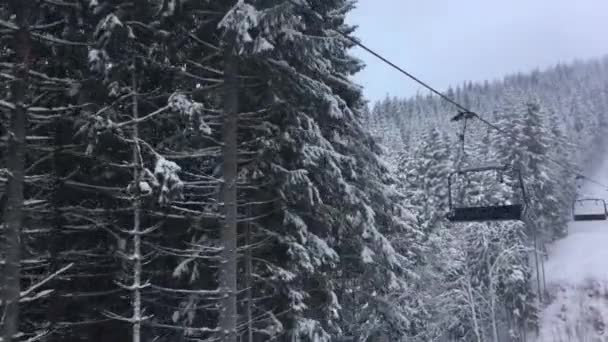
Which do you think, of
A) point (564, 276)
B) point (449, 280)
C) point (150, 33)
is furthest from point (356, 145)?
point (564, 276)

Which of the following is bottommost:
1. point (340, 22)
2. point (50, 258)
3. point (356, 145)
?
point (50, 258)

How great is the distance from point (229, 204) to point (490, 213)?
818 centimetres

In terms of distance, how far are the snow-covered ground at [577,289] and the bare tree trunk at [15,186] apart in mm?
52207

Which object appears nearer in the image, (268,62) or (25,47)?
(25,47)

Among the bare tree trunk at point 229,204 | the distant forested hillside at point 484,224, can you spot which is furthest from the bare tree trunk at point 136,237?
the distant forested hillside at point 484,224

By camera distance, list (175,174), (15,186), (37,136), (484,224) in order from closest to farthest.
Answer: (15,186), (175,174), (37,136), (484,224)

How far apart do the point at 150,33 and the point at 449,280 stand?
3389 cm

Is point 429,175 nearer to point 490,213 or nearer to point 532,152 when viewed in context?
→ point 532,152

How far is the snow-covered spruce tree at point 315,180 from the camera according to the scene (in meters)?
11.0

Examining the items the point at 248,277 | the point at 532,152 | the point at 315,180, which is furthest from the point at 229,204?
the point at 532,152

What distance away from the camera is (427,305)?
34.5 m

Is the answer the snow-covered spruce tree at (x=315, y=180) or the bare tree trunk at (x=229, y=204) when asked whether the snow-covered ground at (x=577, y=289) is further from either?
the bare tree trunk at (x=229, y=204)

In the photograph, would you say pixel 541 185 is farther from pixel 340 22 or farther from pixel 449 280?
pixel 340 22

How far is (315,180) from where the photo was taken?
47.1 feet
